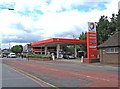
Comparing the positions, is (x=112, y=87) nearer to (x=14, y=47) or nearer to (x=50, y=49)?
(x=50, y=49)

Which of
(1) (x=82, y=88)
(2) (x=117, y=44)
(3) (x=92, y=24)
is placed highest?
(3) (x=92, y=24)

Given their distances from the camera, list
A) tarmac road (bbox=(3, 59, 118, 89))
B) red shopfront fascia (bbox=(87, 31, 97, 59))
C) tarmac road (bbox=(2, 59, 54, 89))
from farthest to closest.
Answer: red shopfront fascia (bbox=(87, 31, 97, 59)) → tarmac road (bbox=(3, 59, 118, 89)) → tarmac road (bbox=(2, 59, 54, 89))

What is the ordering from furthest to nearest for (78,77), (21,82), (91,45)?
(91,45), (78,77), (21,82)

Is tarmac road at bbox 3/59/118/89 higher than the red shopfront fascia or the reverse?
the reverse

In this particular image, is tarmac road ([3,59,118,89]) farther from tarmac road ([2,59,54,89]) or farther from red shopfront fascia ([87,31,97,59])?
red shopfront fascia ([87,31,97,59])

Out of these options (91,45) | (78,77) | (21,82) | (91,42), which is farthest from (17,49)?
(21,82)

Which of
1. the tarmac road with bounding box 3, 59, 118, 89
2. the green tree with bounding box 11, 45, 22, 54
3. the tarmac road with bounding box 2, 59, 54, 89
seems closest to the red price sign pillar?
the tarmac road with bounding box 3, 59, 118, 89

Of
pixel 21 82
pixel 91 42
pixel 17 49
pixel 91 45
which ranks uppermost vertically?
pixel 17 49

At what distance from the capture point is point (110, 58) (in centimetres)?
4844

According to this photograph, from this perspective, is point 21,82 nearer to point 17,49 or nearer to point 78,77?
point 78,77

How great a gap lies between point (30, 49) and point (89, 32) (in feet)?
252

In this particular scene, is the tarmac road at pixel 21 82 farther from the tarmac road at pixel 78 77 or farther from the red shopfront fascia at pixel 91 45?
the red shopfront fascia at pixel 91 45

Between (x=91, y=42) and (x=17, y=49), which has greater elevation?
(x=17, y=49)

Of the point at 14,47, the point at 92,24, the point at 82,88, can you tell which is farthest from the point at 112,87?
the point at 14,47
